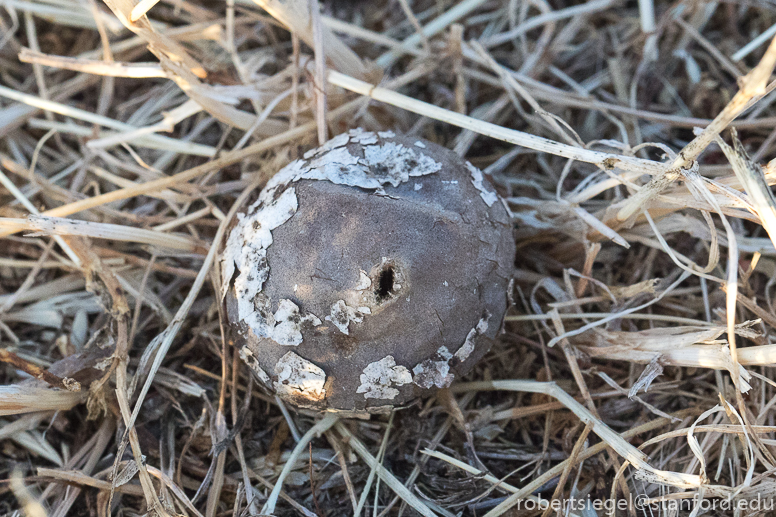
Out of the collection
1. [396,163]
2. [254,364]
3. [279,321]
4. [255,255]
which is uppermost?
[396,163]

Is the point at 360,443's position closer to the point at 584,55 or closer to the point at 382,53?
the point at 382,53

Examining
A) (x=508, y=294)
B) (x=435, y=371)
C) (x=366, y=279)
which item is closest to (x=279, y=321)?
(x=366, y=279)

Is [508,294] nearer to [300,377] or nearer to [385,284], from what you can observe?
[385,284]

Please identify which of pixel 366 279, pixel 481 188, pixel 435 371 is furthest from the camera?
pixel 481 188

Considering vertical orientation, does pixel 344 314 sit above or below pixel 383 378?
above

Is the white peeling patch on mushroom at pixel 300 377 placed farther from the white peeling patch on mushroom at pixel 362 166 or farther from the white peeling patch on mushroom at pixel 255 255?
the white peeling patch on mushroom at pixel 362 166

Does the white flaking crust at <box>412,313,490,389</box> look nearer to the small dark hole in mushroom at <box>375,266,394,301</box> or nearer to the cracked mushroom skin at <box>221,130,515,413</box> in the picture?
the cracked mushroom skin at <box>221,130,515,413</box>

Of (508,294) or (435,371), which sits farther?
Answer: (508,294)
